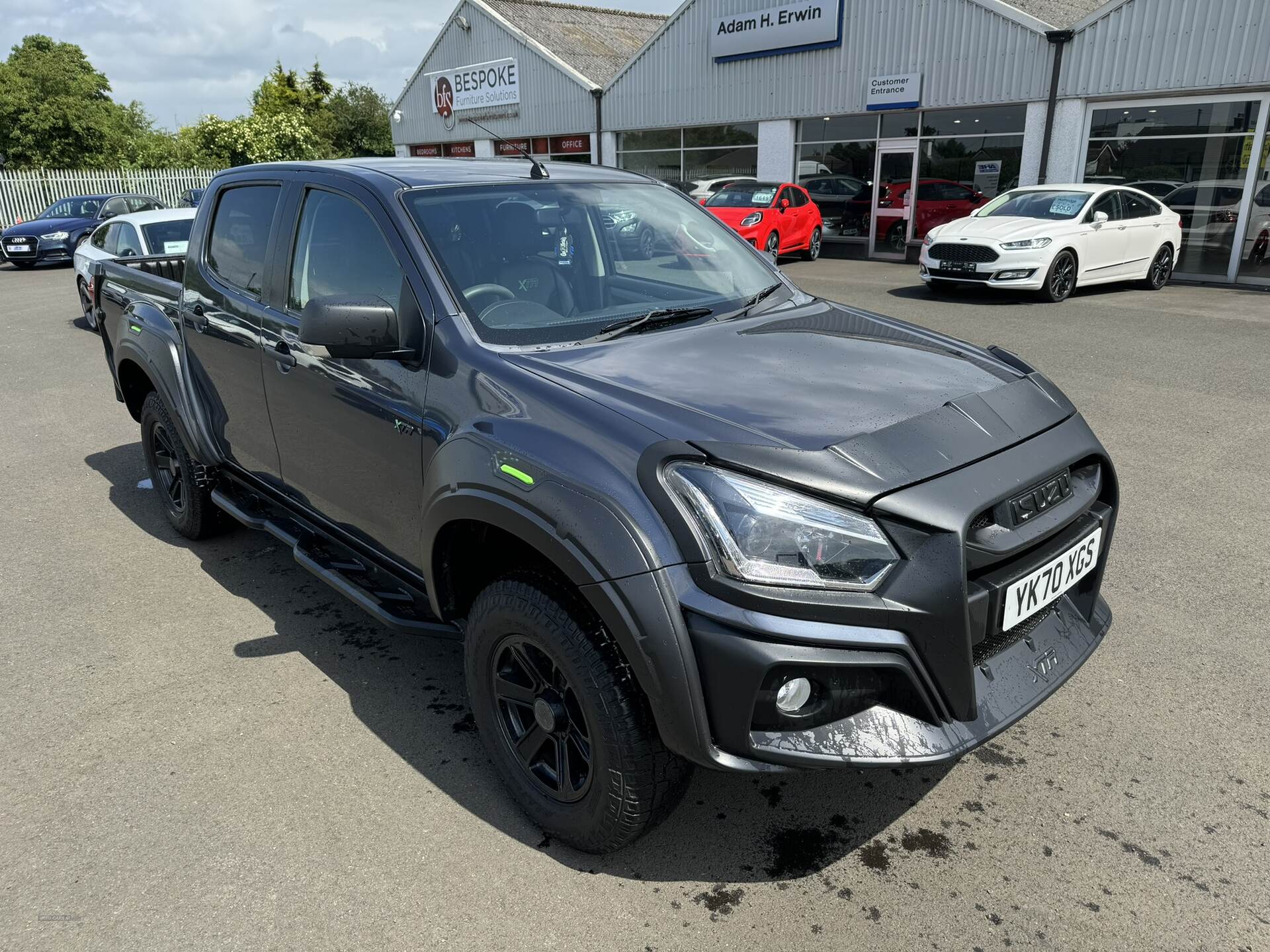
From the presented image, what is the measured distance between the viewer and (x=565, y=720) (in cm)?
254

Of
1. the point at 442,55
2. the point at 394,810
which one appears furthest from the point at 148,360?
the point at 442,55

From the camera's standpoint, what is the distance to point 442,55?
31.5 metres

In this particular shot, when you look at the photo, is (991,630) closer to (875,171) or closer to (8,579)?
(8,579)

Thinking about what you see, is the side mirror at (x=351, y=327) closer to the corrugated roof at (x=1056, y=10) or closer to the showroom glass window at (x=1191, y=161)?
Result: the showroom glass window at (x=1191, y=161)

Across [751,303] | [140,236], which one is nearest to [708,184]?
[140,236]

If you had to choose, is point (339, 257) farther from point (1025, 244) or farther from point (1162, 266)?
point (1162, 266)

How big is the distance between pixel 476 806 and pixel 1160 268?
15.1 m

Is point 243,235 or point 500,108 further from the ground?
point 500,108

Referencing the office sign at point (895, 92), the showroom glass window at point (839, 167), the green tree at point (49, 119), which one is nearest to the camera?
the office sign at point (895, 92)

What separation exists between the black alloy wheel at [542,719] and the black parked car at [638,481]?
0.01 m

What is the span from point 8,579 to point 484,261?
3194 mm

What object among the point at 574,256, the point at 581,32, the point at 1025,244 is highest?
the point at 581,32

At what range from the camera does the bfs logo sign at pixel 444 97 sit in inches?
1224

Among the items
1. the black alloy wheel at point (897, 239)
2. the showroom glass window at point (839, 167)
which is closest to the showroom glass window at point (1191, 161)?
the black alloy wheel at point (897, 239)
